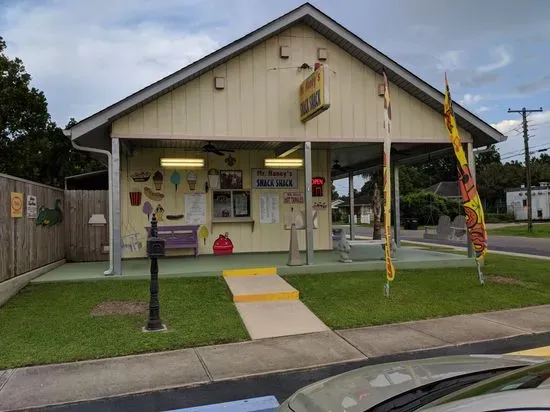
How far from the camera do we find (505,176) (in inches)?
2670

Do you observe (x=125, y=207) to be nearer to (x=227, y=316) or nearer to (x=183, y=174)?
(x=183, y=174)

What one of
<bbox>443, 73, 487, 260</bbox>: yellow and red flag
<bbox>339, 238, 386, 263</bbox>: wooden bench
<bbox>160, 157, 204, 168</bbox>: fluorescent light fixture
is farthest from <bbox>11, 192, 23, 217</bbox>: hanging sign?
<bbox>443, 73, 487, 260</bbox>: yellow and red flag

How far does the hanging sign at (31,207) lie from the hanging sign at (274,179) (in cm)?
591

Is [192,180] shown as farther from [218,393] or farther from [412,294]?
[218,393]

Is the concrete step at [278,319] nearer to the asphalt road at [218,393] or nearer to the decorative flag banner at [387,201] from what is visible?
the asphalt road at [218,393]

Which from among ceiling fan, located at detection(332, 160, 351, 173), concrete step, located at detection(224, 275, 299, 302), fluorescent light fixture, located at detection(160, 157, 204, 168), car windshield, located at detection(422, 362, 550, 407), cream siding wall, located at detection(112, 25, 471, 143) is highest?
cream siding wall, located at detection(112, 25, 471, 143)

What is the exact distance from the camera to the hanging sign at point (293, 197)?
1441 cm

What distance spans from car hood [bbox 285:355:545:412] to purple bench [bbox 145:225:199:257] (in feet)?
34.4

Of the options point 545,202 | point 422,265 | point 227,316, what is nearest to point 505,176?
point 545,202

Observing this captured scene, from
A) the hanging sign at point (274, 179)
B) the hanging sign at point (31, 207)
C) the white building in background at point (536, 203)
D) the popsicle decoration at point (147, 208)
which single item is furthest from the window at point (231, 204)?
the white building in background at point (536, 203)

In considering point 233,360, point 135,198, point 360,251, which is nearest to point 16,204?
point 135,198

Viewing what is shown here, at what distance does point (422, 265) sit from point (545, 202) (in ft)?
177

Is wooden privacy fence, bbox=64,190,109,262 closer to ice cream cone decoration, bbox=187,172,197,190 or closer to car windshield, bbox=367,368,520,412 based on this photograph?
ice cream cone decoration, bbox=187,172,197,190

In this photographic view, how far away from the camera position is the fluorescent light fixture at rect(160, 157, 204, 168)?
509 inches
